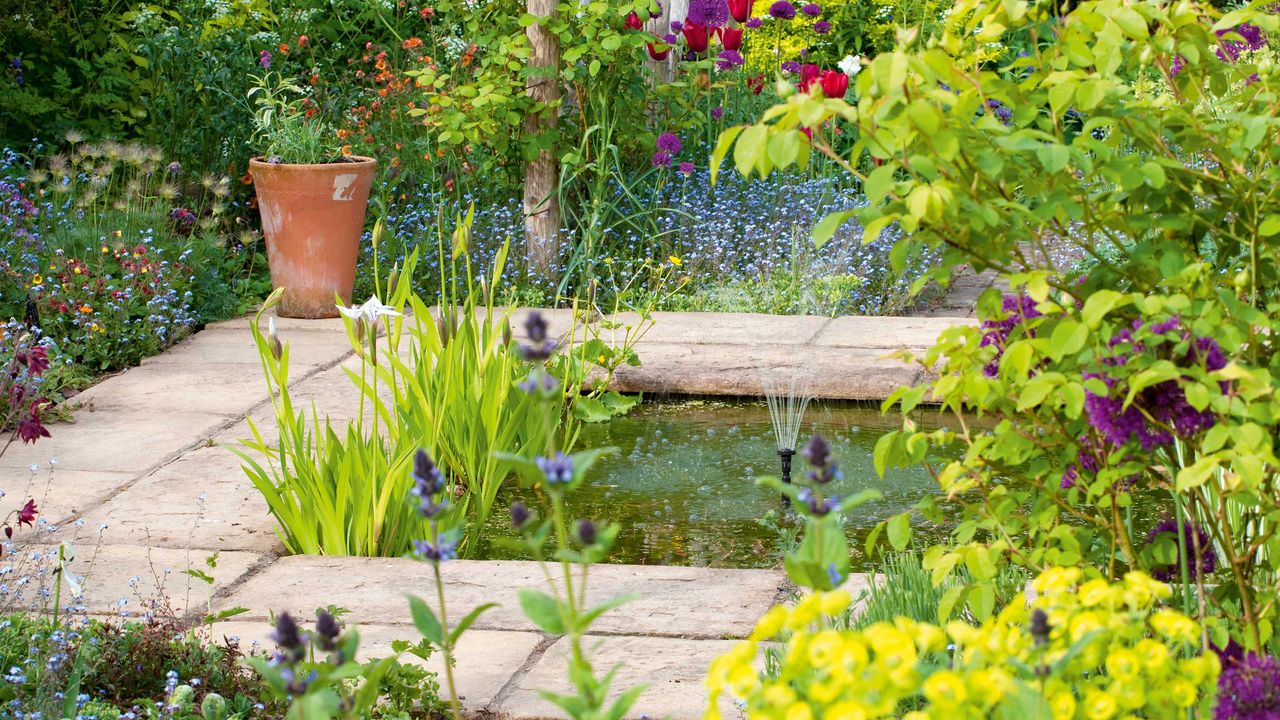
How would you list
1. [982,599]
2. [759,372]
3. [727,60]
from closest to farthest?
[982,599] < [759,372] < [727,60]

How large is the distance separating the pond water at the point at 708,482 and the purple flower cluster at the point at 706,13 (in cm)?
245

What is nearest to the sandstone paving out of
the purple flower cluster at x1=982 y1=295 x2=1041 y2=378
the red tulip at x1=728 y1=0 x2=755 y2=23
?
the purple flower cluster at x1=982 y1=295 x2=1041 y2=378

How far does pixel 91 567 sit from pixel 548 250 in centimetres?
369

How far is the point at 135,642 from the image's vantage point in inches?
98.3

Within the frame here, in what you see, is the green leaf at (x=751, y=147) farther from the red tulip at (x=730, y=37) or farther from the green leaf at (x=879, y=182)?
the red tulip at (x=730, y=37)

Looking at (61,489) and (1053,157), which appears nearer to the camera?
(1053,157)

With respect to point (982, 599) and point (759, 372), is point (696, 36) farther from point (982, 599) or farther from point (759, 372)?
point (982, 599)

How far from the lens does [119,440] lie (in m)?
4.25

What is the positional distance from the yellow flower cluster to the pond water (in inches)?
68.5

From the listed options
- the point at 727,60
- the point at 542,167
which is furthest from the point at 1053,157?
the point at 727,60

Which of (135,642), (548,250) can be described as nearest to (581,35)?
(548,250)

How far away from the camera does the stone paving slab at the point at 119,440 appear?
401 cm

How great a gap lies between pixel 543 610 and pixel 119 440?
322 centimetres

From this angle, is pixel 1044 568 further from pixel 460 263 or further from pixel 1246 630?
pixel 460 263
